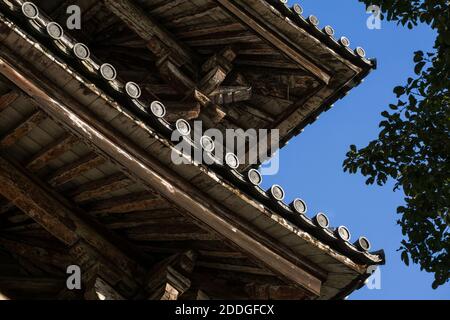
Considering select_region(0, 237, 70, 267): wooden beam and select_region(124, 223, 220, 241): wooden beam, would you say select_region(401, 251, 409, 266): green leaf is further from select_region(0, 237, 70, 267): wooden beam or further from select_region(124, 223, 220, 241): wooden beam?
select_region(0, 237, 70, 267): wooden beam

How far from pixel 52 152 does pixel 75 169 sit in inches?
12.8

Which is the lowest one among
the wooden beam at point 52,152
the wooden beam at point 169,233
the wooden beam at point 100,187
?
the wooden beam at point 169,233

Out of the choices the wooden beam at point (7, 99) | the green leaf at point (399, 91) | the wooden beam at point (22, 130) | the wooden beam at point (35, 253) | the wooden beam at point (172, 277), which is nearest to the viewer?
the wooden beam at point (7, 99)

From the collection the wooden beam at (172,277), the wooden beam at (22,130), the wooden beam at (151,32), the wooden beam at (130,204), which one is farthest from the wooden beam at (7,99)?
the wooden beam at (151,32)

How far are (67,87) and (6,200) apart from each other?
2403 mm

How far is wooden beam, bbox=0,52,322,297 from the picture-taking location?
9172mm

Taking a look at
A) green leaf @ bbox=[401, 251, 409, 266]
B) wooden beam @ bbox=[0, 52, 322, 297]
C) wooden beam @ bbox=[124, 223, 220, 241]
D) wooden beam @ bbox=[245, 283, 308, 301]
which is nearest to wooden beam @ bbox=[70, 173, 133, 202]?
wooden beam @ bbox=[0, 52, 322, 297]

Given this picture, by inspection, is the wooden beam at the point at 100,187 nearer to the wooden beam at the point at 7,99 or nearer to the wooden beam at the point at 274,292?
the wooden beam at the point at 7,99

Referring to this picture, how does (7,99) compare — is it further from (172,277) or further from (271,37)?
(271,37)

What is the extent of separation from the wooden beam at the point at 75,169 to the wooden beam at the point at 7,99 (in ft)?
3.33

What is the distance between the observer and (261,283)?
1051 centimetres

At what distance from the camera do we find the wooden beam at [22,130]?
961 cm

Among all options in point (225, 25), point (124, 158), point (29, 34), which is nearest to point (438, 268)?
point (124, 158)

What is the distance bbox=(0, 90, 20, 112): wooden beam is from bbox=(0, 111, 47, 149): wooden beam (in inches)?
10.3
